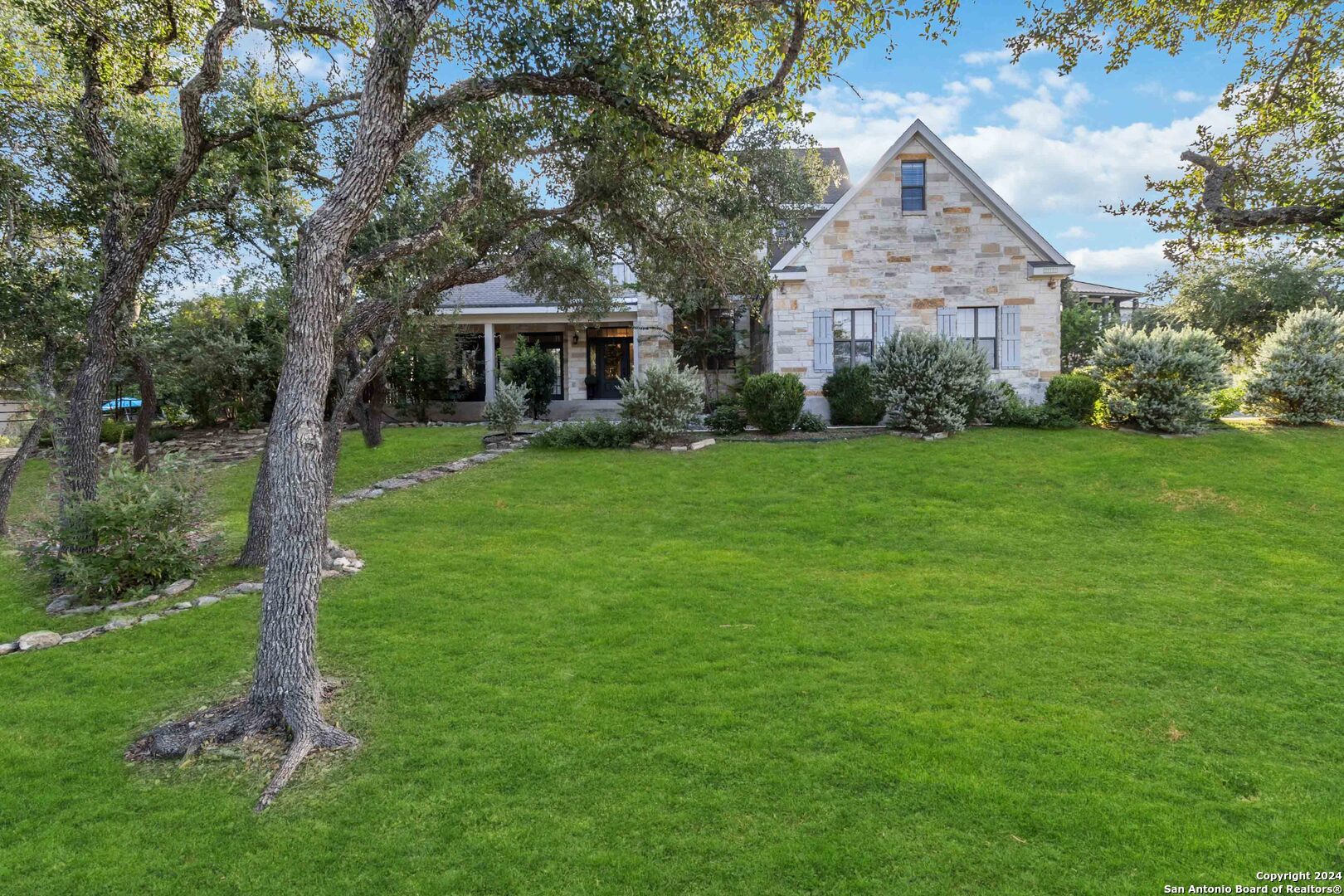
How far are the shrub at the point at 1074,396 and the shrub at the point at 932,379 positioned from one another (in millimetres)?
1517

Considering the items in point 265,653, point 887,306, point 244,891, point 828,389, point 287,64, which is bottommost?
point 244,891

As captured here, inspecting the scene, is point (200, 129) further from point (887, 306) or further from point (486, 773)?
point (887, 306)

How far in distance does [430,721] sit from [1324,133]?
10.9 meters

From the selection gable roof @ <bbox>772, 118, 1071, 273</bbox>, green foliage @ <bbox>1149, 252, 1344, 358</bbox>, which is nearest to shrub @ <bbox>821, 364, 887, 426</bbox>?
gable roof @ <bbox>772, 118, 1071, 273</bbox>

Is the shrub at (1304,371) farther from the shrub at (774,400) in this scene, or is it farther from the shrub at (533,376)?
the shrub at (533,376)

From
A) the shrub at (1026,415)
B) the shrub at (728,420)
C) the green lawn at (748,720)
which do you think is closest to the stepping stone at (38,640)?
the green lawn at (748,720)

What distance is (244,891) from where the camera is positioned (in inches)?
123

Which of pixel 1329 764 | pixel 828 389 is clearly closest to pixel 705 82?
pixel 1329 764

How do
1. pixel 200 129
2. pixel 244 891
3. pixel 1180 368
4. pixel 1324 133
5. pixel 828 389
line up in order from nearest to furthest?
pixel 244 891 < pixel 200 129 < pixel 1324 133 < pixel 1180 368 < pixel 828 389

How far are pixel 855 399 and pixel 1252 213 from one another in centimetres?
917

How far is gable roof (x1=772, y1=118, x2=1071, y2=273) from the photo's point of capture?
53.9ft

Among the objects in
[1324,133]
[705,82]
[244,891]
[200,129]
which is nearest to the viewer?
[244,891]

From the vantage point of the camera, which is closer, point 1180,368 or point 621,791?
point 621,791

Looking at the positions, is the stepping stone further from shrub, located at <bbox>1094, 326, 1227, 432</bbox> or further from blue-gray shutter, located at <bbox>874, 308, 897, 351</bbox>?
shrub, located at <bbox>1094, 326, 1227, 432</bbox>
